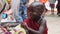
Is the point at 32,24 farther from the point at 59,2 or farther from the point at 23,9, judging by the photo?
the point at 59,2

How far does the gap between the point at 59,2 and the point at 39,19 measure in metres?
5.57

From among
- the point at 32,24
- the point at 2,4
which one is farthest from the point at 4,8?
the point at 32,24

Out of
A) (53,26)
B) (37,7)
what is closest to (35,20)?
(37,7)

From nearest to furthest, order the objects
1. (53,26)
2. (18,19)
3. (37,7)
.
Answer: (37,7), (18,19), (53,26)

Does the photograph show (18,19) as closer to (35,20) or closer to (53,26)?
(35,20)

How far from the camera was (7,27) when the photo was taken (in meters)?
1.82

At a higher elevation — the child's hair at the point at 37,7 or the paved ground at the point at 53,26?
the child's hair at the point at 37,7

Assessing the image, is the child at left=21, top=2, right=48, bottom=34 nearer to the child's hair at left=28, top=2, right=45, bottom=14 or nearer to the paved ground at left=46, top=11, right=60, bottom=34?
the child's hair at left=28, top=2, right=45, bottom=14

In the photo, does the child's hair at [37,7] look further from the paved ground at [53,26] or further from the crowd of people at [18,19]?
the paved ground at [53,26]

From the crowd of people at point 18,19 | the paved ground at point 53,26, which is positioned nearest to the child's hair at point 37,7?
the crowd of people at point 18,19

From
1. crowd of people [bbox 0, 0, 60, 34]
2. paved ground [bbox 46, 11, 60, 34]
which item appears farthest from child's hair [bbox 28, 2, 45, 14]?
paved ground [bbox 46, 11, 60, 34]

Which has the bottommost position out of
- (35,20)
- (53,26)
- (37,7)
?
(53,26)

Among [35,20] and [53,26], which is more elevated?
[35,20]

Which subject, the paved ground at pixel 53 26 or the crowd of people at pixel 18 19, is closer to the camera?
the crowd of people at pixel 18 19
